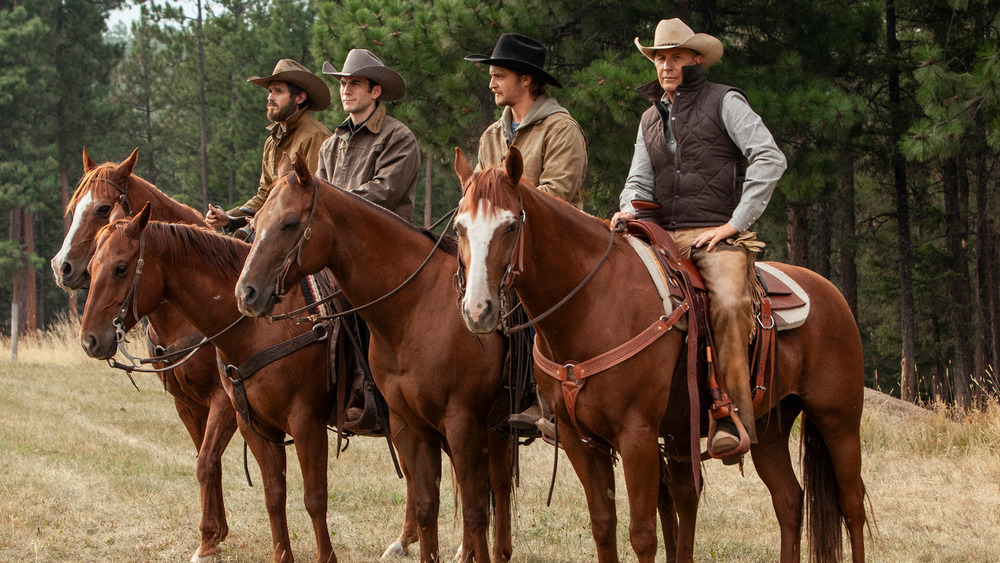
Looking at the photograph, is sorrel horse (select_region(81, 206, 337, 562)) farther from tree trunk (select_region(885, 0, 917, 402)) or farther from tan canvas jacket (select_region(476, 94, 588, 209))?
tree trunk (select_region(885, 0, 917, 402))

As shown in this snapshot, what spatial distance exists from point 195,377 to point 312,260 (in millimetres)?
1905

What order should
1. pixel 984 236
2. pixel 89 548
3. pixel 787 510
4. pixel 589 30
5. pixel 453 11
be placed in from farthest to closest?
pixel 984 236
pixel 589 30
pixel 453 11
pixel 89 548
pixel 787 510

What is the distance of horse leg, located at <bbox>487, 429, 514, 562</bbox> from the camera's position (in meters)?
5.84

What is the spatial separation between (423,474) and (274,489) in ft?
3.60

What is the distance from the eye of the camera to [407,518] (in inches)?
259

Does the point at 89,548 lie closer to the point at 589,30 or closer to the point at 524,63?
the point at 524,63

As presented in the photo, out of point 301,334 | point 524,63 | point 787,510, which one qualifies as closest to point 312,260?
point 301,334

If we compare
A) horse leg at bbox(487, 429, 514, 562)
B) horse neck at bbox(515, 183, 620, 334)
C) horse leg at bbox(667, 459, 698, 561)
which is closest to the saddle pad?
horse leg at bbox(667, 459, 698, 561)

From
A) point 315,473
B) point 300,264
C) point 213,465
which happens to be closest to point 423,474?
point 315,473

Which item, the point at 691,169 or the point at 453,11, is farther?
the point at 453,11

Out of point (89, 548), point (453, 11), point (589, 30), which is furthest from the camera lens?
point (589, 30)

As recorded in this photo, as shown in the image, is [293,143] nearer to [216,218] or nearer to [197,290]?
[216,218]

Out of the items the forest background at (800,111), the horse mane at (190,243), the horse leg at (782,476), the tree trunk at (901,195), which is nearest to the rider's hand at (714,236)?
the horse leg at (782,476)

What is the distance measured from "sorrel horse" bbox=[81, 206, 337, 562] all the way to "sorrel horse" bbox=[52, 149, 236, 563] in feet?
1.52
